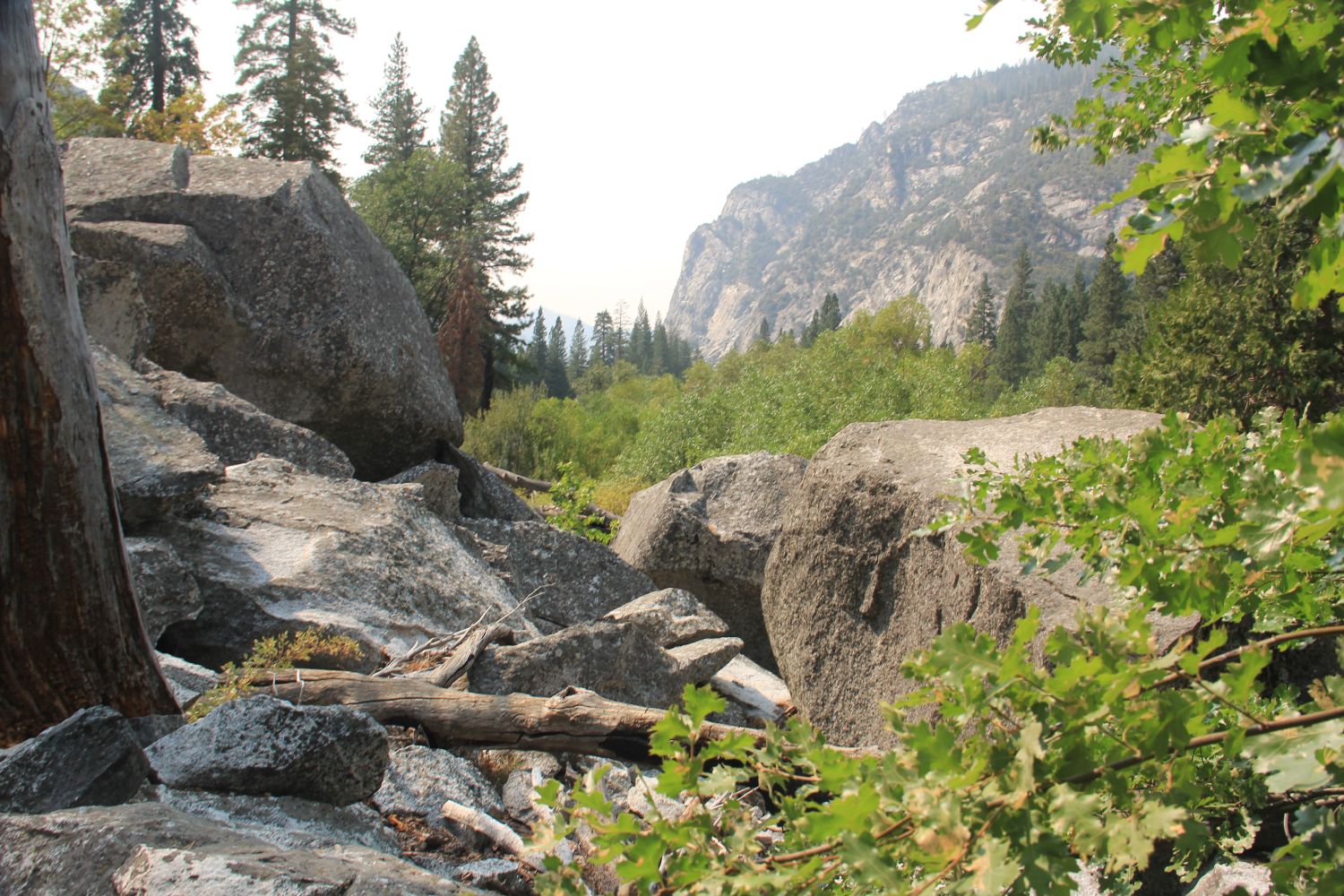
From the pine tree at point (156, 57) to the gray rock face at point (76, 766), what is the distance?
33804 millimetres

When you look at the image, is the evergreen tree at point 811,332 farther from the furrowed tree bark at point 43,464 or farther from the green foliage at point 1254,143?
the green foliage at point 1254,143

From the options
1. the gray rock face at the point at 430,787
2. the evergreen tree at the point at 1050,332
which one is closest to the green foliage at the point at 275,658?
the gray rock face at the point at 430,787

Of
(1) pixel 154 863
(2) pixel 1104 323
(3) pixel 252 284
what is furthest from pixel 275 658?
(2) pixel 1104 323

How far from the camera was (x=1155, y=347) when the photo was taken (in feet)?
49.4

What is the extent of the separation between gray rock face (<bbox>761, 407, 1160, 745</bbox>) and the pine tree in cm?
3271

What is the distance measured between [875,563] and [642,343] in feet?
455

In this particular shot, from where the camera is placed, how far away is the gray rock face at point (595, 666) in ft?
16.6

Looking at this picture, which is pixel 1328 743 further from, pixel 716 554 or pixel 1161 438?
pixel 716 554

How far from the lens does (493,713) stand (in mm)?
4230

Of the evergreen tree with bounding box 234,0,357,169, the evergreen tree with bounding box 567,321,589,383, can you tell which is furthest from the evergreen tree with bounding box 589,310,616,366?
the evergreen tree with bounding box 234,0,357,169

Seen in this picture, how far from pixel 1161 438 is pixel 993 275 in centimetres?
20967

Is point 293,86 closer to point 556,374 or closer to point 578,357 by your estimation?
point 556,374

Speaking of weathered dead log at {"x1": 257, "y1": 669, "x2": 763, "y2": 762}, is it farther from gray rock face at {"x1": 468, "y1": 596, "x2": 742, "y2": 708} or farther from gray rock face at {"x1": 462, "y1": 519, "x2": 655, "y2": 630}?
gray rock face at {"x1": 462, "y1": 519, "x2": 655, "y2": 630}

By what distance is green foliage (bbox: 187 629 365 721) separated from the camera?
12.9 ft
